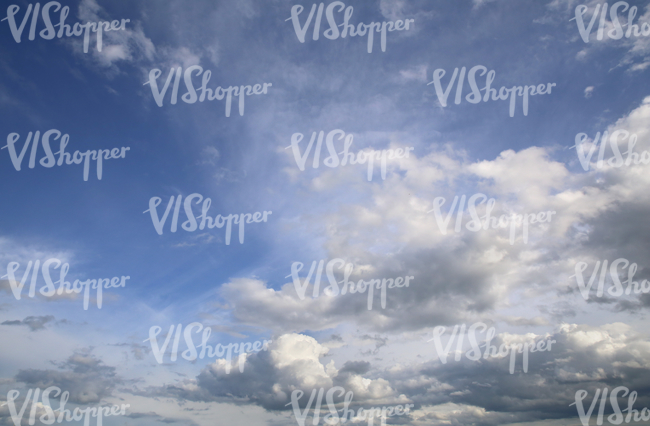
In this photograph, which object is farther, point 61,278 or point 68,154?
point 61,278

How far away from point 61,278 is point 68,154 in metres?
36.1

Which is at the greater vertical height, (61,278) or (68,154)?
(68,154)

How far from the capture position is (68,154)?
9950cm

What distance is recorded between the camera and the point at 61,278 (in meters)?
110
